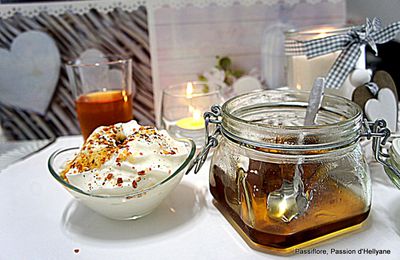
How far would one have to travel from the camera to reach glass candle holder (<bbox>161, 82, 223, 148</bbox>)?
0.75m

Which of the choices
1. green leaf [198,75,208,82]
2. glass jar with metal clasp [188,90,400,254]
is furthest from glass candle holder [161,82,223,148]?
glass jar with metal clasp [188,90,400,254]

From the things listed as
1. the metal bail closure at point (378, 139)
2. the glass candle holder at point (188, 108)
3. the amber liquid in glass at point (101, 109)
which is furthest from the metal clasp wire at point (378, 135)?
the amber liquid in glass at point (101, 109)

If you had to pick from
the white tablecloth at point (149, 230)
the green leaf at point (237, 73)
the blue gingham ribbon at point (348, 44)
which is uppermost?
the blue gingham ribbon at point (348, 44)

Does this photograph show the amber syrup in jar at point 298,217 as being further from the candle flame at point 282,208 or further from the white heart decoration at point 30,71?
the white heart decoration at point 30,71

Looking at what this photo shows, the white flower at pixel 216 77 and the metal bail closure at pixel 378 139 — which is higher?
the metal bail closure at pixel 378 139

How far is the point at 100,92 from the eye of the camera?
84 centimetres

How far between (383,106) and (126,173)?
41cm

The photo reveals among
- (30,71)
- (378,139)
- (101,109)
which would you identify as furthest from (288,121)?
(30,71)

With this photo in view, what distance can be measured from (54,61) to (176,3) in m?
0.30

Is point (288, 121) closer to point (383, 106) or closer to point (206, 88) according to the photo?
point (383, 106)

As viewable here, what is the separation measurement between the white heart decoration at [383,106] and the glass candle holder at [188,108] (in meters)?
0.27

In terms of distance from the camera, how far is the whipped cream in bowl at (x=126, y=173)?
0.49 metres

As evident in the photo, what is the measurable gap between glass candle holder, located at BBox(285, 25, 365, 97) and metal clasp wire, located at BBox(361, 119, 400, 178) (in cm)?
21

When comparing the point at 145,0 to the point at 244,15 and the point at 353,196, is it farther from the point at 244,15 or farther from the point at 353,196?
the point at 353,196
